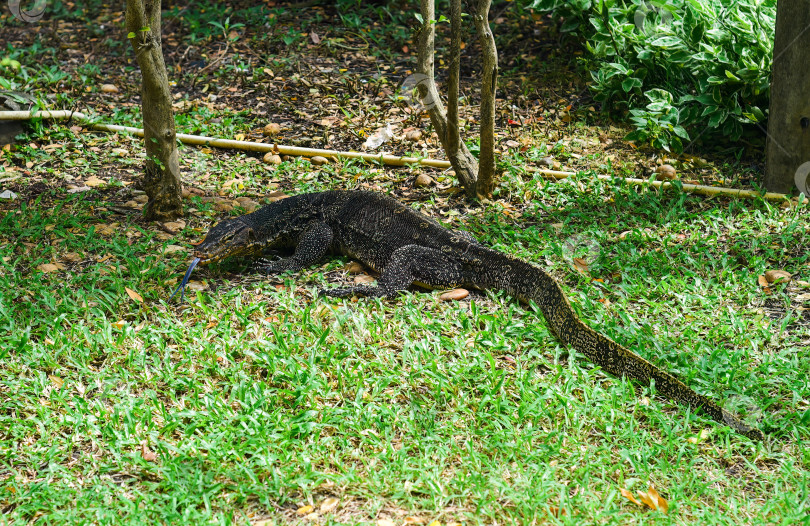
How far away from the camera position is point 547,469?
341 centimetres

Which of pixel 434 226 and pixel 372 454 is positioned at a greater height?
pixel 434 226

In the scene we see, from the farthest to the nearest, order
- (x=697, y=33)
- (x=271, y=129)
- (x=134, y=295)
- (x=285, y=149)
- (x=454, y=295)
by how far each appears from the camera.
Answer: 1. (x=271, y=129)
2. (x=285, y=149)
3. (x=697, y=33)
4. (x=454, y=295)
5. (x=134, y=295)

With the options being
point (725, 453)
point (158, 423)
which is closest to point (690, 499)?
point (725, 453)

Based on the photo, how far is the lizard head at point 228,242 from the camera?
515 cm

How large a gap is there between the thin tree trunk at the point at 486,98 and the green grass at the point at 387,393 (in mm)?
899

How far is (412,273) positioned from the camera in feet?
16.8

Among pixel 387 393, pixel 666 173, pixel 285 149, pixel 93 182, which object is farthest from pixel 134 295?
pixel 666 173

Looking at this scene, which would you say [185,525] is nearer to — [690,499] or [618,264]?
[690,499]

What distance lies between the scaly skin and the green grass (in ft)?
0.35

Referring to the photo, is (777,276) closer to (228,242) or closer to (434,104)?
(434,104)

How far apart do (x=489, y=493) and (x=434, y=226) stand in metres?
2.48

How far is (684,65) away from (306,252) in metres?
4.22

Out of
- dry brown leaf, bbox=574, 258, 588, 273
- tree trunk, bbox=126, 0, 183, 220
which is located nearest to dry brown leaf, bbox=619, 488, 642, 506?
dry brown leaf, bbox=574, 258, 588, 273

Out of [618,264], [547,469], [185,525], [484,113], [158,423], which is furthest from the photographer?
[484,113]
